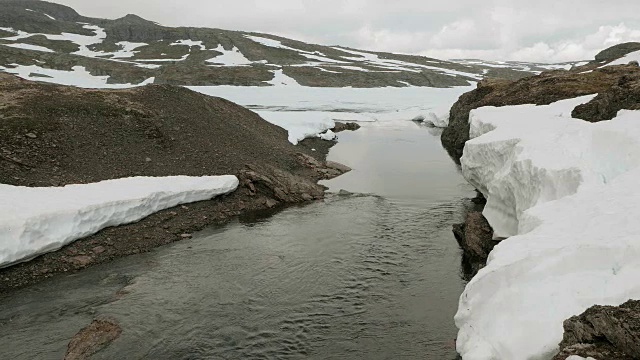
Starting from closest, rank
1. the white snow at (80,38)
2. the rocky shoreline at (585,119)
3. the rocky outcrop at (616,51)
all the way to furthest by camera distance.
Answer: the rocky shoreline at (585,119) < the rocky outcrop at (616,51) < the white snow at (80,38)

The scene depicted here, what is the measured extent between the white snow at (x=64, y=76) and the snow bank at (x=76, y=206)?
2842 inches

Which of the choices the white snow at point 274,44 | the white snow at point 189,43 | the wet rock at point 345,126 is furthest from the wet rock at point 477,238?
the white snow at point 274,44

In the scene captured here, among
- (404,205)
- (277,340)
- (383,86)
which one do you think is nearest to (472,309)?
(277,340)

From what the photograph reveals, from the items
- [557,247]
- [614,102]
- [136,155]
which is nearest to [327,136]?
[136,155]

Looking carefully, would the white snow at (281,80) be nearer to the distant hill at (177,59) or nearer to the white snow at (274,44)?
the distant hill at (177,59)

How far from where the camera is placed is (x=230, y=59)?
14500 cm

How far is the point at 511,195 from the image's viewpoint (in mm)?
18641

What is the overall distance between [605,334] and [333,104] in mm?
82130

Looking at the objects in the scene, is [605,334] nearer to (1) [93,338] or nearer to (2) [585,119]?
(1) [93,338]

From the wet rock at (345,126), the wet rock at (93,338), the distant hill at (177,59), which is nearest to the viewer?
the wet rock at (93,338)

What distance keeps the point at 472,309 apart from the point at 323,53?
596ft

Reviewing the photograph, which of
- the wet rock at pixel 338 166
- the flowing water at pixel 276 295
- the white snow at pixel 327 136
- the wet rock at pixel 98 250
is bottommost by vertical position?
the wet rock at pixel 98 250

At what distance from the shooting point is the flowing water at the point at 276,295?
13.7 m

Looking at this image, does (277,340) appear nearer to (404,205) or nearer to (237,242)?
(237,242)
